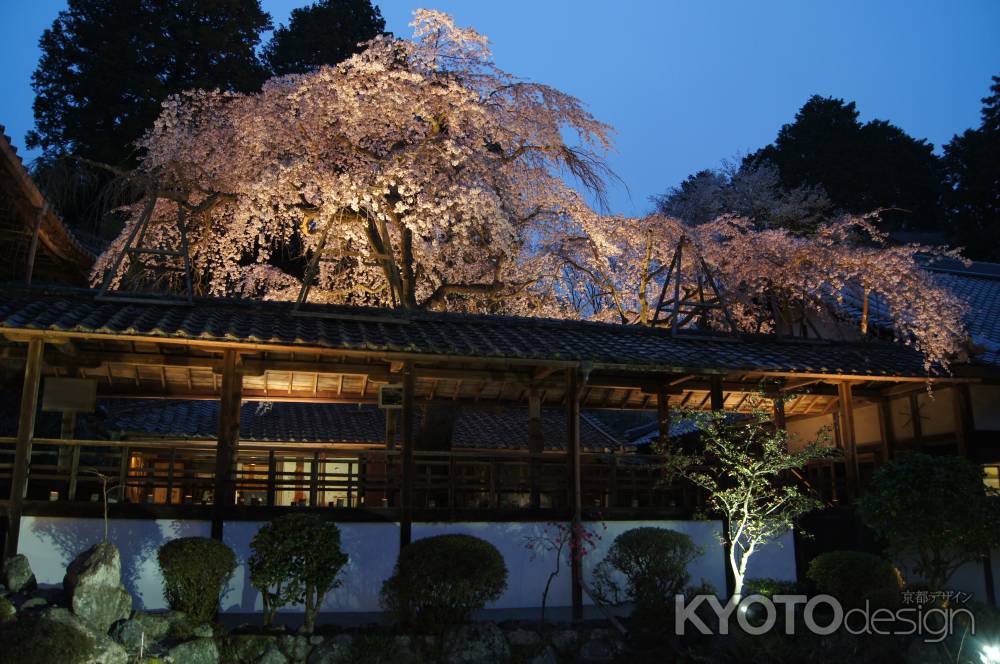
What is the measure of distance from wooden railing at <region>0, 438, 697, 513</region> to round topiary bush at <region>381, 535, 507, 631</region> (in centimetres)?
193

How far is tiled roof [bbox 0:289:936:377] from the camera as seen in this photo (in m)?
10.3

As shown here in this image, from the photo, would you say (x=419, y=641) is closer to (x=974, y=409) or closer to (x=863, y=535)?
(x=863, y=535)

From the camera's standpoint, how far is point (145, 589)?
10141 mm

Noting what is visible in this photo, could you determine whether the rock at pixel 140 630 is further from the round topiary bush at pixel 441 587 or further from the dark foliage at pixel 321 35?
the dark foliage at pixel 321 35

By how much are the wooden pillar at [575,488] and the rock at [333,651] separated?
326 centimetres

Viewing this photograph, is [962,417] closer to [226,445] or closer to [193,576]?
[226,445]

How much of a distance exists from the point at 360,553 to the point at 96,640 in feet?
12.3

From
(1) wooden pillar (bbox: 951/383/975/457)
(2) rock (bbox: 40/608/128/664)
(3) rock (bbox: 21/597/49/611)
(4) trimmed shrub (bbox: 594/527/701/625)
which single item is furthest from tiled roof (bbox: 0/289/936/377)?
(2) rock (bbox: 40/608/128/664)

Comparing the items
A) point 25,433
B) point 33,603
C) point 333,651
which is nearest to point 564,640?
point 333,651

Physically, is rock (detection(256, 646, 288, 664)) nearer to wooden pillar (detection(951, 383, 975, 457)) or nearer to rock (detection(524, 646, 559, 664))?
rock (detection(524, 646, 559, 664))

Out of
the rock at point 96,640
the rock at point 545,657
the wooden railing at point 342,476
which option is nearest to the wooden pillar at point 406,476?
the wooden railing at point 342,476

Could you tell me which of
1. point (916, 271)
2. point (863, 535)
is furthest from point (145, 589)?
point (916, 271)

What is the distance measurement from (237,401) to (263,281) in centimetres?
881

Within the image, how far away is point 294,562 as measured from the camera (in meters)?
9.12
